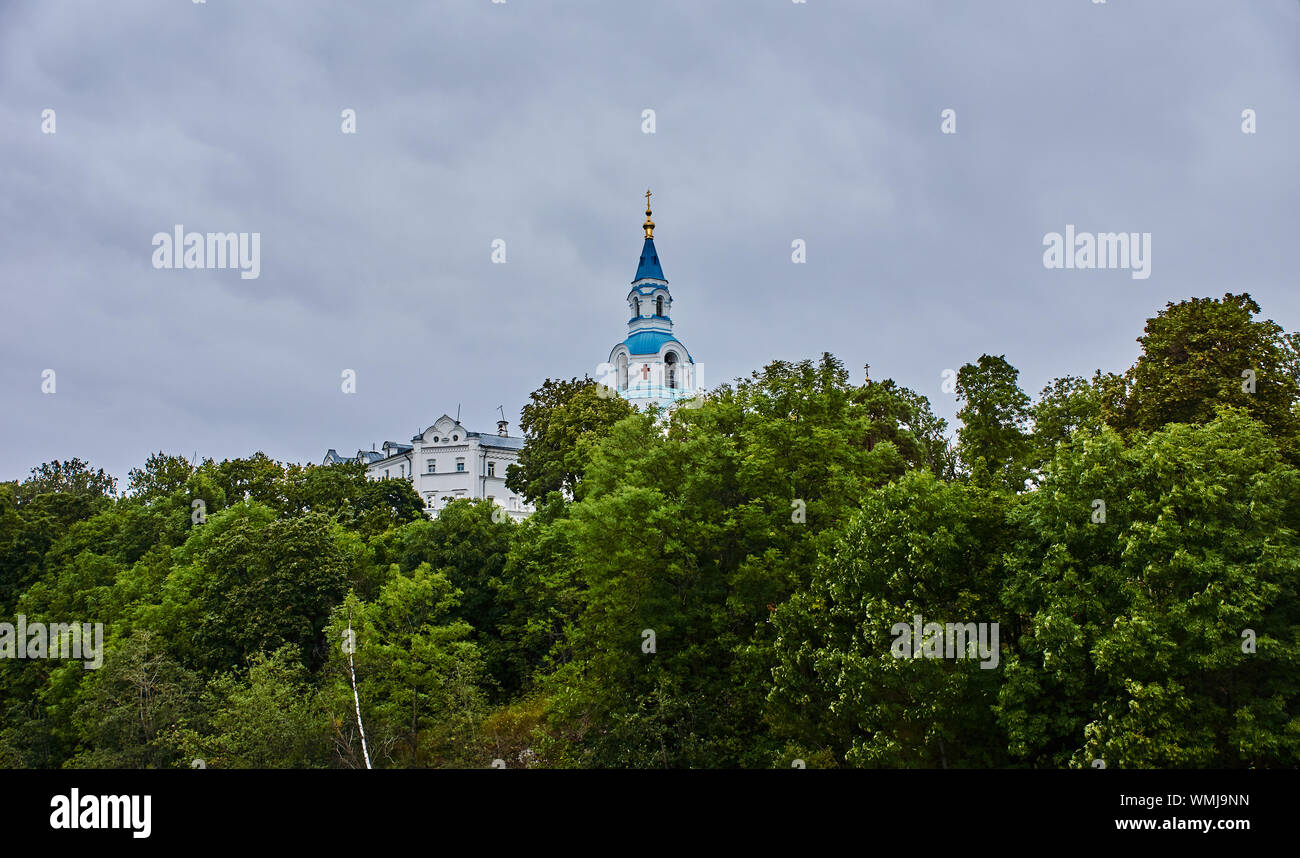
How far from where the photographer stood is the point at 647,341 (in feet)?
329

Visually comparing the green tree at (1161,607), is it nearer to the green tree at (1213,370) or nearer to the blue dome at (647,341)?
the green tree at (1213,370)

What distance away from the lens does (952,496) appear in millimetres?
25516

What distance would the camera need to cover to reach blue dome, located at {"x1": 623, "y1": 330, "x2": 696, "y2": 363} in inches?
3927

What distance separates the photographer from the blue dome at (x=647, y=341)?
99.8 metres

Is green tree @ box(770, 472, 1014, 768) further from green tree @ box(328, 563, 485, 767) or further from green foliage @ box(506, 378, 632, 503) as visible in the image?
green foliage @ box(506, 378, 632, 503)

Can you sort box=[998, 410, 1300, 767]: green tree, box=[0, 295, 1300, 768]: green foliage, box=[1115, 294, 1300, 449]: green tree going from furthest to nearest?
1. box=[1115, 294, 1300, 449]: green tree
2. box=[0, 295, 1300, 768]: green foliage
3. box=[998, 410, 1300, 767]: green tree

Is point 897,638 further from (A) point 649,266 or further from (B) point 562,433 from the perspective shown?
(A) point 649,266

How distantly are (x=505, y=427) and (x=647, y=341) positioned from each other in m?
16.6

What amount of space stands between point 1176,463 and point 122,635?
44499mm
